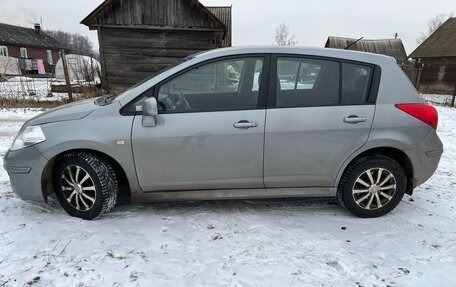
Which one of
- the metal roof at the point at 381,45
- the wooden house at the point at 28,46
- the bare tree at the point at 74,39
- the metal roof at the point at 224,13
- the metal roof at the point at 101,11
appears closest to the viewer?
the metal roof at the point at 101,11

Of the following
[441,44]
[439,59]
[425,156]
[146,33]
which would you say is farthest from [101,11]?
[441,44]

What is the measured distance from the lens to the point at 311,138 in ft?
10.3

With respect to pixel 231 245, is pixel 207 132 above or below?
above

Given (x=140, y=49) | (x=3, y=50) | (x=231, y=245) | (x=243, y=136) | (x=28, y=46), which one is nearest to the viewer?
(x=231, y=245)

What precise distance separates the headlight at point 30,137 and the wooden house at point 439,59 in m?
28.2

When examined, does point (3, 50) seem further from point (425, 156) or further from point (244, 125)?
point (425, 156)

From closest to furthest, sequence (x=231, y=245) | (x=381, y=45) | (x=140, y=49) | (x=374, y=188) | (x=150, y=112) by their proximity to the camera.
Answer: (x=231, y=245), (x=150, y=112), (x=374, y=188), (x=140, y=49), (x=381, y=45)

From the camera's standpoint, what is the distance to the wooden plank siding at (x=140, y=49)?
12961mm

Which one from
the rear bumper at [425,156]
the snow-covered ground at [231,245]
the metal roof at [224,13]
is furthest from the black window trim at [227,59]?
the metal roof at [224,13]

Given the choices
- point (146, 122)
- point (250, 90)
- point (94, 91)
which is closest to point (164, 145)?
point (146, 122)

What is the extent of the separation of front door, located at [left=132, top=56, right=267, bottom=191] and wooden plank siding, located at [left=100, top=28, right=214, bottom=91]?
33.5 ft

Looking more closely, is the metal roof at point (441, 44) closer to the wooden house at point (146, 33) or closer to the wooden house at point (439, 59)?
the wooden house at point (439, 59)

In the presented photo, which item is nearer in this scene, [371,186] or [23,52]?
[371,186]

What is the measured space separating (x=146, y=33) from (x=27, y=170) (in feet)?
36.2
